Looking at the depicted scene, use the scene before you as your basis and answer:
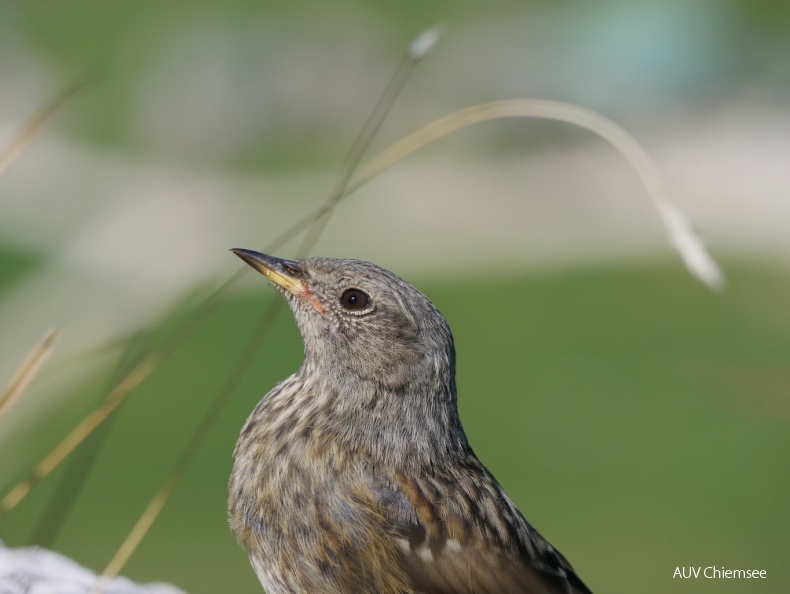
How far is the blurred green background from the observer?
9.30 m

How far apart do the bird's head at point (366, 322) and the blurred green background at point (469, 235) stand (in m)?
0.86

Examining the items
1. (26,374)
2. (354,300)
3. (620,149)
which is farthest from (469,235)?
(26,374)

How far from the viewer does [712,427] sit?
10828mm

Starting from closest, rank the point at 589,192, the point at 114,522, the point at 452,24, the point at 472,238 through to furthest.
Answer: the point at 114,522
the point at 472,238
the point at 589,192
the point at 452,24

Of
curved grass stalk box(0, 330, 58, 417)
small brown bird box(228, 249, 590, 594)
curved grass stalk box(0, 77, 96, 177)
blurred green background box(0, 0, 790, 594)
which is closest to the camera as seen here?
curved grass stalk box(0, 330, 58, 417)

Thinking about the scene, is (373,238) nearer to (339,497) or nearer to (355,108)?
(355,108)

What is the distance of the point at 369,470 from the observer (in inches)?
136

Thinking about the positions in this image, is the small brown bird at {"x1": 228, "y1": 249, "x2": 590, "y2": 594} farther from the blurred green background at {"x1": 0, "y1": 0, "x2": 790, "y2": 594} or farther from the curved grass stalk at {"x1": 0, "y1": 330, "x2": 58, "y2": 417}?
the blurred green background at {"x1": 0, "y1": 0, "x2": 790, "y2": 594}

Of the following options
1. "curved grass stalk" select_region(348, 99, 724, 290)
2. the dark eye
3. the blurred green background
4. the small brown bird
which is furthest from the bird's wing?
"curved grass stalk" select_region(348, 99, 724, 290)

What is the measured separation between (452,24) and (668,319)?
729 centimetres

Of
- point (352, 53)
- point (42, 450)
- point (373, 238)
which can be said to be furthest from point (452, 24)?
point (42, 450)

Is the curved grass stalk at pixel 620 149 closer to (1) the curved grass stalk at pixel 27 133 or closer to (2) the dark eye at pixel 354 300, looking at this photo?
(2) the dark eye at pixel 354 300

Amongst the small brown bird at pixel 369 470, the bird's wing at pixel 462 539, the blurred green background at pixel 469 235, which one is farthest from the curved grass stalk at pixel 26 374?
the blurred green background at pixel 469 235

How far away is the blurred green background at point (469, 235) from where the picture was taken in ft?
30.5
